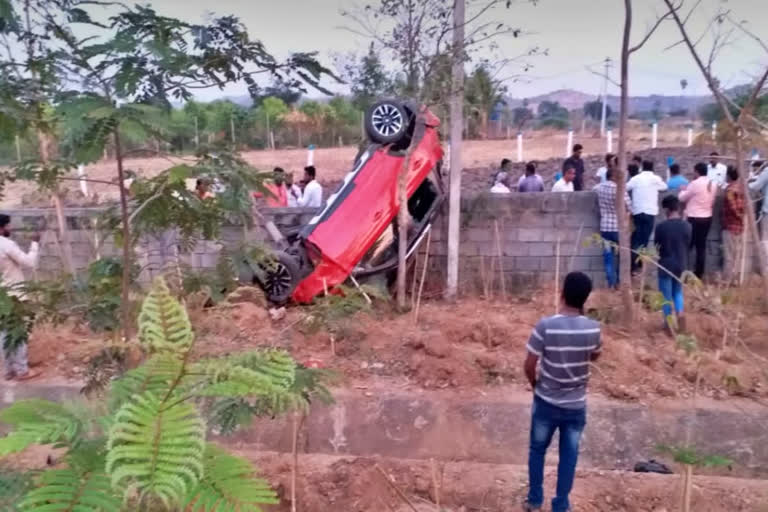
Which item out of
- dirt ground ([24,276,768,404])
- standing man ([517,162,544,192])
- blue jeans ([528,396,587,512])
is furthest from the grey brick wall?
blue jeans ([528,396,587,512])

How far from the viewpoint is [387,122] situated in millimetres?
7520

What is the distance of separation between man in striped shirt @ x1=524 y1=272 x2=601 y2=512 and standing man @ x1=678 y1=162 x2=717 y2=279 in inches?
189

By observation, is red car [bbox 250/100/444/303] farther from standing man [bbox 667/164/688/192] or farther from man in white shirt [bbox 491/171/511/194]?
standing man [bbox 667/164/688/192]

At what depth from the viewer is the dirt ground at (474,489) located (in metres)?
4.02

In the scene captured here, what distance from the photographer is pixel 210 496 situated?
1546 millimetres

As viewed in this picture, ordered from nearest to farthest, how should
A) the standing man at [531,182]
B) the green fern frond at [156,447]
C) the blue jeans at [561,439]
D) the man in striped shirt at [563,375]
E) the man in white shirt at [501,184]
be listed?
the green fern frond at [156,447] < the man in striped shirt at [563,375] < the blue jeans at [561,439] < the man in white shirt at [501,184] < the standing man at [531,182]

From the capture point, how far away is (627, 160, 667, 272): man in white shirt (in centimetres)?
785

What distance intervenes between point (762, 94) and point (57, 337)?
652cm

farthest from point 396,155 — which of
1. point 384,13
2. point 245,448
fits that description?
point 245,448

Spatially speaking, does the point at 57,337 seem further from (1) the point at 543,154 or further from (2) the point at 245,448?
(1) the point at 543,154

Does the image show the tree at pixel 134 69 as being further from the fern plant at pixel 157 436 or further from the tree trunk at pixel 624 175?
the tree trunk at pixel 624 175

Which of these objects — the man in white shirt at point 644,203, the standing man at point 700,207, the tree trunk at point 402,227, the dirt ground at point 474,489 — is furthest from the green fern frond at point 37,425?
the standing man at point 700,207

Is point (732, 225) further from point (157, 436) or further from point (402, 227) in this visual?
point (157, 436)

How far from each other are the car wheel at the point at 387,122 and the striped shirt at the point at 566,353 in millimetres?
4160
